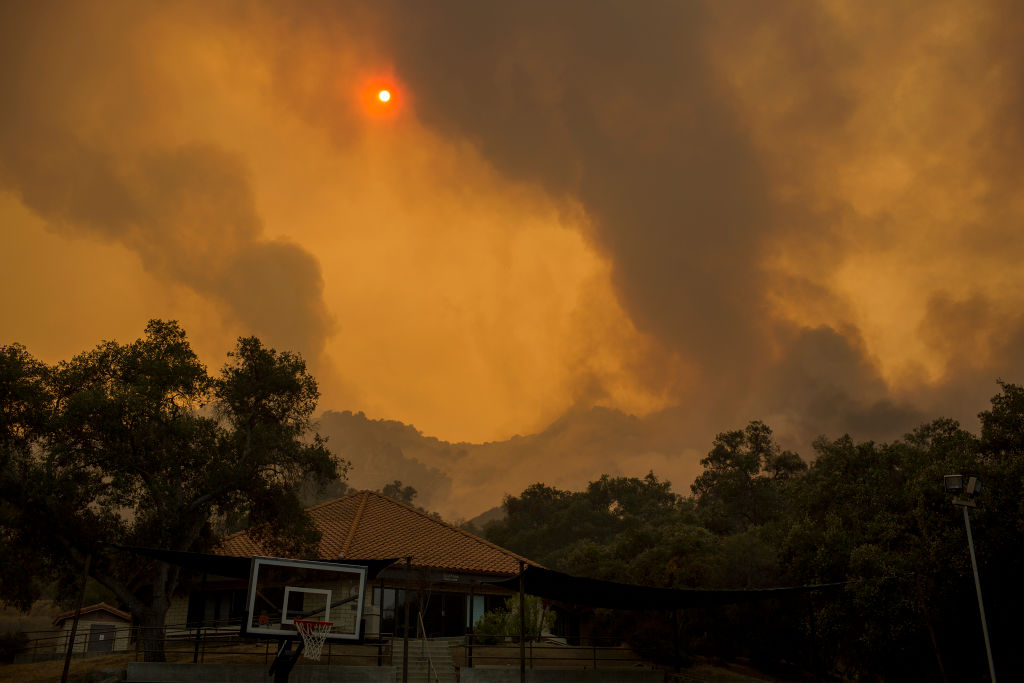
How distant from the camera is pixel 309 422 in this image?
80.6 ft

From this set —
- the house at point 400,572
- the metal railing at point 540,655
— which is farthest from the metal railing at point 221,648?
the metal railing at point 540,655

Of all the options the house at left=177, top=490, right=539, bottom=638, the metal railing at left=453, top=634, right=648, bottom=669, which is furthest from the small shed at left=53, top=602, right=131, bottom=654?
the metal railing at left=453, top=634, right=648, bottom=669

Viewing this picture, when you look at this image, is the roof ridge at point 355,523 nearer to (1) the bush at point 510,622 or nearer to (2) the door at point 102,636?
(1) the bush at point 510,622

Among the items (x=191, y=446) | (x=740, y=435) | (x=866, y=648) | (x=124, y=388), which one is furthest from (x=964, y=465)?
(x=740, y=435)

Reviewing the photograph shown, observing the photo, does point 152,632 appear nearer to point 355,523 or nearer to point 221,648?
point 221,648

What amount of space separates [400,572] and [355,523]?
4.68 m

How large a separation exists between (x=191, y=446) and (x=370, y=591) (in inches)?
357

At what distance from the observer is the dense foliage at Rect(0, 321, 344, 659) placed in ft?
63.3

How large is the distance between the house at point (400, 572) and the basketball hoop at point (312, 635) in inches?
282

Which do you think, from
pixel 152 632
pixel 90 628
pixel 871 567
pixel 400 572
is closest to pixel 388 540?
pixel 400 572

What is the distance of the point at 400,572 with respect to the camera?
85.1 ft

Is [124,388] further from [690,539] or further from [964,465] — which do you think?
[964,465]

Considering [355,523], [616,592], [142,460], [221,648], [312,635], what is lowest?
[221,648]

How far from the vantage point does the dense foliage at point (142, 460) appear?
19.3m
